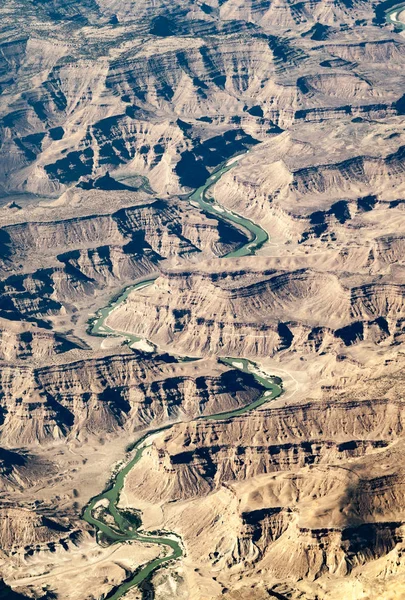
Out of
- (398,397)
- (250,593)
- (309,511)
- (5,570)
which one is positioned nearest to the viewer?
(250,593)

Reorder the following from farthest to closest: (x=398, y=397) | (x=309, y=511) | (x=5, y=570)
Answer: (x=398, y=397) < (x=5, y=570) < (x=309, y=511)

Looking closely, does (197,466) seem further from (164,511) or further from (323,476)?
(323,476)

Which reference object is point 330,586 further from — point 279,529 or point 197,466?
point 197,466

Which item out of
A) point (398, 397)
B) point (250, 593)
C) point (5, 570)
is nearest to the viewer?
point (250, 593)

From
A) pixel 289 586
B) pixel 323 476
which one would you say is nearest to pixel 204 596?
pixel 289 586

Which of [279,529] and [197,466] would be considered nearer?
[279,529]

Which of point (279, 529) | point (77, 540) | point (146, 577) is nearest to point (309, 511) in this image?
point (279, 529)

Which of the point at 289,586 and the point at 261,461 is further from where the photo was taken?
the point at 261,461

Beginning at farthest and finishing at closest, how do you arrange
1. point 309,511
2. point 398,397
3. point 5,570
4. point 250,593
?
point 398,397 → point 5,570 → point 309,511 → point 250,593
